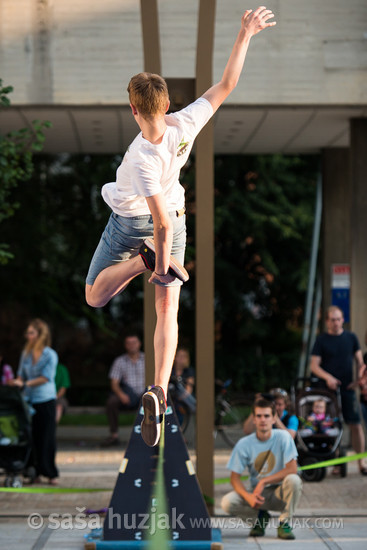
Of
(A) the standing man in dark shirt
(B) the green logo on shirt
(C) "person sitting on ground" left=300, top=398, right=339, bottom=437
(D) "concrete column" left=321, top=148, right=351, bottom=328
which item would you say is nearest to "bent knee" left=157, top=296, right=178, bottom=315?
(B) the green logo on shirt

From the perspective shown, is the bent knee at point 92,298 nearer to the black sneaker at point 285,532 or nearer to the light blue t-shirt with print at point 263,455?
the light blue t-shirt with print at point 263,455

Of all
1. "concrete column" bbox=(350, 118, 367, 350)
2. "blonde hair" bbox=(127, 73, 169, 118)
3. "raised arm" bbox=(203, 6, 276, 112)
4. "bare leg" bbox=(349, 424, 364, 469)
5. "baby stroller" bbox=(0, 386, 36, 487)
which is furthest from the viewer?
"concrete column" bbox=(350, 118, 367, 350)

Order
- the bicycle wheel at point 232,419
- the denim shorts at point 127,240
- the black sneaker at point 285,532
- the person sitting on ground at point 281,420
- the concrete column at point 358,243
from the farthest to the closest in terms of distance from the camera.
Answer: the bicycle wheel at point 232,419 < the concrete column at point 358,243 < the person sitting on ground at point 281,420 < the black sneaker at point 285,532 < the denim shorts at point 127,240

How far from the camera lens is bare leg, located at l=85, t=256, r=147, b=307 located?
4.02 metres

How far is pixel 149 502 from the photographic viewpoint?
24.8 ft

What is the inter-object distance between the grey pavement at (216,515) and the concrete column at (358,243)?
2448 millimetres

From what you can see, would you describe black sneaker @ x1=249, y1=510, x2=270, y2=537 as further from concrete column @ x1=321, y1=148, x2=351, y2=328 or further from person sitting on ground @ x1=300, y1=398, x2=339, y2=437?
concrete column @ x1=321, y1=148, x2=351, y2=328

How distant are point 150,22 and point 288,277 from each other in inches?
607

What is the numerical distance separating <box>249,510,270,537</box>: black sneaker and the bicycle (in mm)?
5022

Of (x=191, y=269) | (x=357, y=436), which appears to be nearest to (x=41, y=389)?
(x=357, y=436)

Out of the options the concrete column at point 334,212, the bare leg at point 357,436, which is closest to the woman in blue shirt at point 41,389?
the bare leg at point 357,436

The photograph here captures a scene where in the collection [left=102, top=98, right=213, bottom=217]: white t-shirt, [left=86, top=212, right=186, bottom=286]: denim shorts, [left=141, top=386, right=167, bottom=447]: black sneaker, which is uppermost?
[left=102, top=98, right=213, bottom=217]: white t-shirt

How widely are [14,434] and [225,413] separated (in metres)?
4.87

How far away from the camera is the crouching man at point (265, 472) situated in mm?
8156
